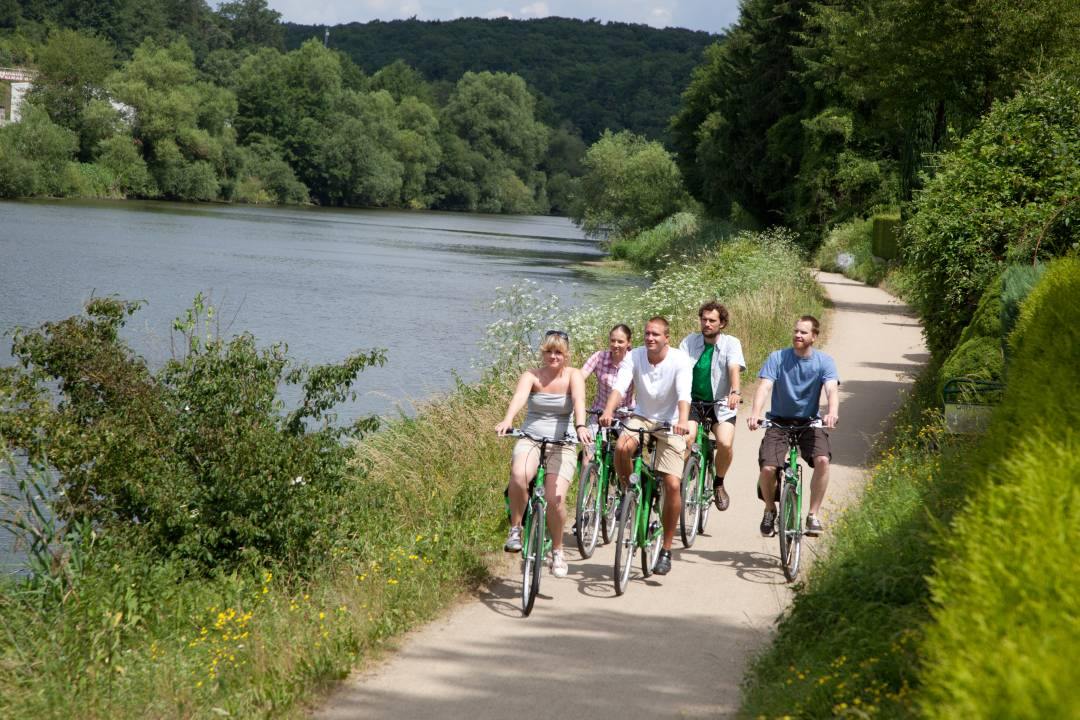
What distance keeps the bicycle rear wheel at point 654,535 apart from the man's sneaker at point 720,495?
58.0 inches

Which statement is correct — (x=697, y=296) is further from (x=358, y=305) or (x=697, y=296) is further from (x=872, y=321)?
(x=358, y=305)

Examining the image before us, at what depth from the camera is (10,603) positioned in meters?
9.16

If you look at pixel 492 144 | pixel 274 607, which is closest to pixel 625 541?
pixel 274 607

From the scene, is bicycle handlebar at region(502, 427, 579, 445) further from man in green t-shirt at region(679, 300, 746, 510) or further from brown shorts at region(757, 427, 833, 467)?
man in green t-shirt at region(679, 300, 746, 510)

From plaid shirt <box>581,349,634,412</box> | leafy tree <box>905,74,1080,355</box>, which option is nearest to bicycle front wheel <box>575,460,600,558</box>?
plaid shirt <box>581,349,634,412</box>

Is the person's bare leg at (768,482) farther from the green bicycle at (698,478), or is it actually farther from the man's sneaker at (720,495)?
the man's sneaker at (720,495)

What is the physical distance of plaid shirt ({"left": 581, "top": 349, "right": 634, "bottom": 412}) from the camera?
9.05 m

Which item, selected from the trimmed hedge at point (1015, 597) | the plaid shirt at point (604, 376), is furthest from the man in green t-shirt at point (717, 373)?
the trimmed hedge at point (1015, 597)

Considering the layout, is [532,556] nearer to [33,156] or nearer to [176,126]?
[33,156]

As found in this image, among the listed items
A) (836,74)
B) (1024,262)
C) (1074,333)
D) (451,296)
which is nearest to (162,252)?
(451,296)

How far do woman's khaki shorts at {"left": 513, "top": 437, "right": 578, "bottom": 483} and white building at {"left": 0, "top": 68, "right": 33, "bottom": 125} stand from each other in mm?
93644

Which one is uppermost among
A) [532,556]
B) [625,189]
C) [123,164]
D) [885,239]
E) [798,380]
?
[625,189]

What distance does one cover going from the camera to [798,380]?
864cm

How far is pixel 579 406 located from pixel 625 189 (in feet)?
217
